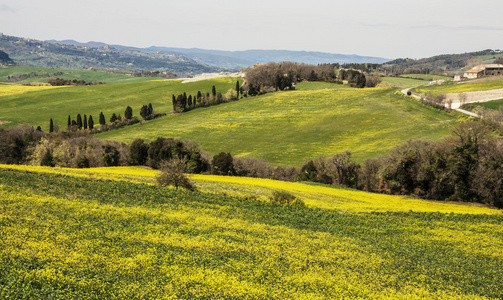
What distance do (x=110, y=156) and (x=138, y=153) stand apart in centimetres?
490

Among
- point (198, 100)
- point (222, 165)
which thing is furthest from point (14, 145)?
point (198, 100)

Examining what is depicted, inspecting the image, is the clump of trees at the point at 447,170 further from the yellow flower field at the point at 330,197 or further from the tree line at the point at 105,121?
the tree line at the point at 105,121

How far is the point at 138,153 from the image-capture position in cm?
7094

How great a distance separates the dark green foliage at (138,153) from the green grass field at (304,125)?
25577 mm

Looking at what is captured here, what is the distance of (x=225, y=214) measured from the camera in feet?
116

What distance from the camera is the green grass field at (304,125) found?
90.4 m

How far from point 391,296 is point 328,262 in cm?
519

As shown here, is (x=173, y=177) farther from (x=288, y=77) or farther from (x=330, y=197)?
(x=288, y=77)

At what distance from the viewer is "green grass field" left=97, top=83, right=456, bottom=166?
9044 cm

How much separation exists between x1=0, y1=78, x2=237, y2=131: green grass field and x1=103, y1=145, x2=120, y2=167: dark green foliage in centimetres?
6029

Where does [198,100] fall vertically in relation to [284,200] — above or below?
above

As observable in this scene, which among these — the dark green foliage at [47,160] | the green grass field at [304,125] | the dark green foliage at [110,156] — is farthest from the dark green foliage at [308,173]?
the dark green foliage at [47,160]

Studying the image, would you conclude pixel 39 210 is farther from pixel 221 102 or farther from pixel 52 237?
pixel 221 102

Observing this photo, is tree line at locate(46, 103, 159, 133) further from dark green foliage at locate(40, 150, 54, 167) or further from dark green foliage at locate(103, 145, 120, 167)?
dark green foliage at locate(40, 150, 54, 167)
